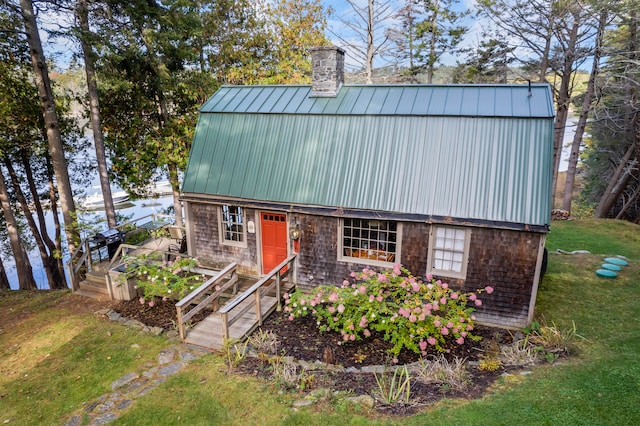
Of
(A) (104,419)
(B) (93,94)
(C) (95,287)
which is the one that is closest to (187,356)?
(A) (104,419)

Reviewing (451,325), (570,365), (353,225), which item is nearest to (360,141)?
(353,225)

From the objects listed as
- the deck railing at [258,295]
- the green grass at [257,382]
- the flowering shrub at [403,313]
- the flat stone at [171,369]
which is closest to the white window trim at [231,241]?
the deck railing at [258,295]

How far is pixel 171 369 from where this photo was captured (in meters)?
7.03

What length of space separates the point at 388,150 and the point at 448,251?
2.72 m

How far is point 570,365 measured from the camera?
649 cm

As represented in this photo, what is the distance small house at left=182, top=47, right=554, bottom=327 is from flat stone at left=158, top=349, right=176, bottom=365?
3188 mm

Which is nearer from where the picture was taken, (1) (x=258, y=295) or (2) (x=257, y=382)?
(2) (x=257, y=382)

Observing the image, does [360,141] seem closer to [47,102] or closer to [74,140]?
[47,102]

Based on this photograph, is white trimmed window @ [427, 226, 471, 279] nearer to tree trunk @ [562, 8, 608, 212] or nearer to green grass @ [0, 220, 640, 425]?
green grass @ [0, 220, 640, 425]

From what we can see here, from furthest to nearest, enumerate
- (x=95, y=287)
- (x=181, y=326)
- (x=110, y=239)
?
(x=110, y=239)
(x=95, y=287)
(x=181, y=326)

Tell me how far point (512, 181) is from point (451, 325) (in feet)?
10.8

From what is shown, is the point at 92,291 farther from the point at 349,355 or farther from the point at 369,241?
the point at 369,241

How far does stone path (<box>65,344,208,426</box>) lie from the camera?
5934mm

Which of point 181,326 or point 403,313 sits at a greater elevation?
point 403,313
